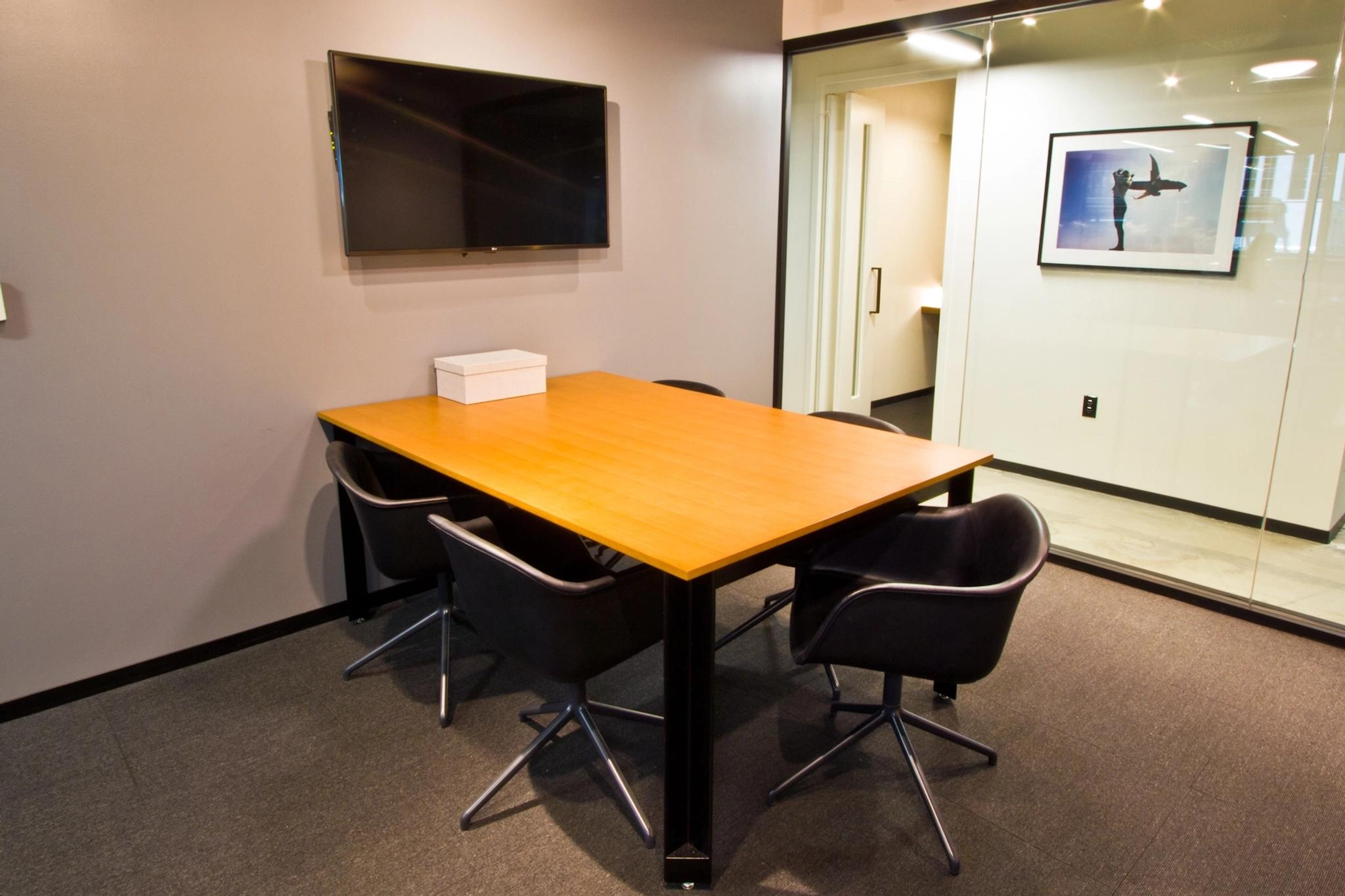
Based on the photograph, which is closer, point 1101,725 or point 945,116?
point 1101,725

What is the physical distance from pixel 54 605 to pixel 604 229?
2.40 m

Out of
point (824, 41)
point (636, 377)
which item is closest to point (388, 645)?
point (636, 377)

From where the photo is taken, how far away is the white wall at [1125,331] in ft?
10.2

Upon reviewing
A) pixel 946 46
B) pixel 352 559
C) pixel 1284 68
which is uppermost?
pixel 946 46

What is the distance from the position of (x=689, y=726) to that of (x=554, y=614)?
0.38 metres

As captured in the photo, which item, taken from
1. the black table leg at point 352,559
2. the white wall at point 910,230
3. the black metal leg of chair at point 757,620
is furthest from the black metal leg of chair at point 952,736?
the white wall at point 910,230

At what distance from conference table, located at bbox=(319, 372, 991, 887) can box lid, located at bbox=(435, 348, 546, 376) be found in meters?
0.13

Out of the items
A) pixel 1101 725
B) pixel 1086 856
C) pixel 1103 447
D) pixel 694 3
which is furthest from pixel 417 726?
pixel 694 3

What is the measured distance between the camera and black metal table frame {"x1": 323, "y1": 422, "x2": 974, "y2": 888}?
179 centimetres

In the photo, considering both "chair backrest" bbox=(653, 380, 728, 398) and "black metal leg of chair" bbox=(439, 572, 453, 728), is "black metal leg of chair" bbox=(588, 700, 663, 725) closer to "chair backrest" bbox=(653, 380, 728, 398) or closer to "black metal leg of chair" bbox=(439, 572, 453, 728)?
A: "black metal leg of chair" bbox=(439, 572, 453, 728)

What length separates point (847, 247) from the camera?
16.0ft

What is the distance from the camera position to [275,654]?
2.95m

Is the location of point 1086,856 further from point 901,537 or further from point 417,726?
point 417,726

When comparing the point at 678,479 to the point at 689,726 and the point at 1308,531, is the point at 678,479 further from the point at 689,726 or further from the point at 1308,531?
the point at 1308,531
